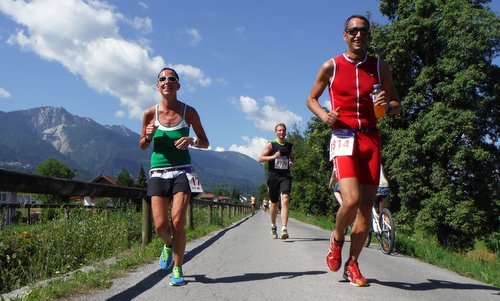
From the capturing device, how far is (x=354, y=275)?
4211mm

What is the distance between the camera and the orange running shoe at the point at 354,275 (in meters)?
4.17

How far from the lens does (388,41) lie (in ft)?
83.7

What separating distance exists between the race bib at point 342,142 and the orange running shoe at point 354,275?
3.40ft

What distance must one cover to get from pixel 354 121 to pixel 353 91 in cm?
28

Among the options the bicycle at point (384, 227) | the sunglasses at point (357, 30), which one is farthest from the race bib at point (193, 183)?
the bicycle at point (384, 227)

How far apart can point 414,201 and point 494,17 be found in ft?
31.5

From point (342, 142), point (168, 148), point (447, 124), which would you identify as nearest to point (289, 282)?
point (342, 142)

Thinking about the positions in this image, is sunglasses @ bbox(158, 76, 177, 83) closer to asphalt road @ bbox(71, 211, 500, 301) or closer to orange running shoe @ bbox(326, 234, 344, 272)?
asphalt road @ bbox(71, 211, 500, 301)

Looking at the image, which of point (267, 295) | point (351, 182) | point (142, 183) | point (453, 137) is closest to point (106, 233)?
point (267, 295)

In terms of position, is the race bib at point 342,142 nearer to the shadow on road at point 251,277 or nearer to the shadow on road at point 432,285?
Answer: the shadow on road at point 432,285

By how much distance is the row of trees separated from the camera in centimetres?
2161

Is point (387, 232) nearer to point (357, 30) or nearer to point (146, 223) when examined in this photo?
point (146, 223)

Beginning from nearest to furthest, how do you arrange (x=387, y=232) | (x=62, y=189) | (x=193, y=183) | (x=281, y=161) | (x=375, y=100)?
(x=375, y=100) → (x=193, y=183) → (x=62, y=189) → (x=387, y=232) → (x=281, y=161)

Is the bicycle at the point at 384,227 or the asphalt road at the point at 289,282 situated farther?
the bicycle at the point at 384,227
